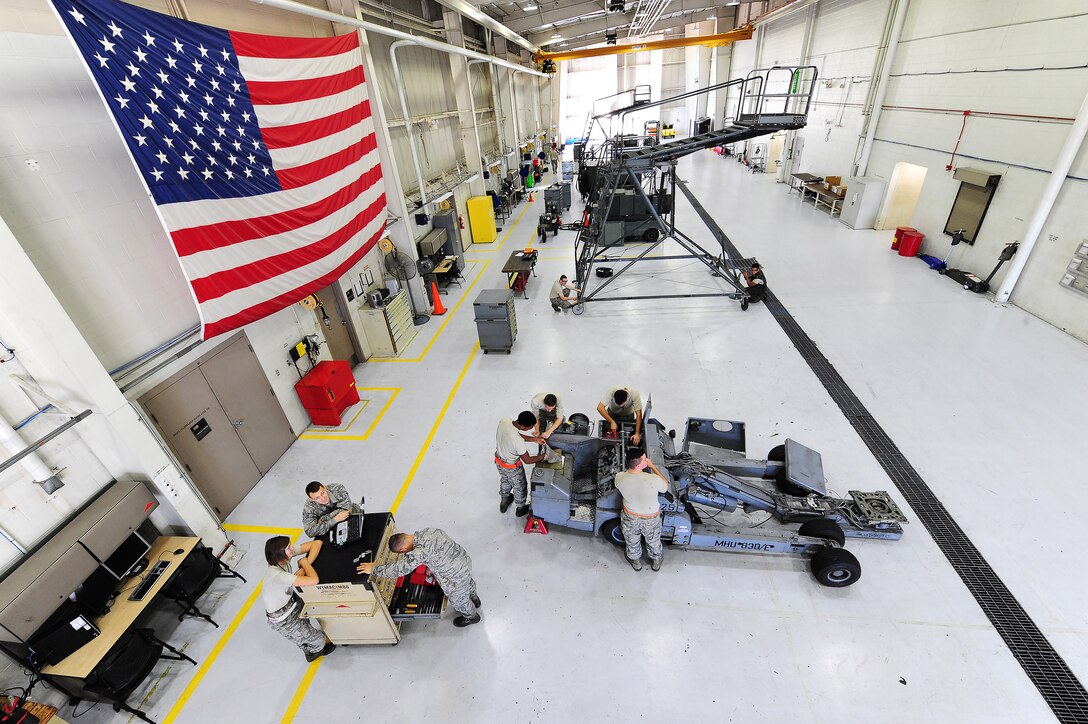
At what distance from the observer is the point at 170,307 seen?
17.9ft

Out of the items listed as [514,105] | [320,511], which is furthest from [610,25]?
[320,511]

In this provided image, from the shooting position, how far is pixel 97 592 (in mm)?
4273

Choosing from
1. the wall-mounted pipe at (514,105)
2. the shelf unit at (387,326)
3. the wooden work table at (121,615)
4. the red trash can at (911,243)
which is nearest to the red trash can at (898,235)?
the red trash can at (911,243)

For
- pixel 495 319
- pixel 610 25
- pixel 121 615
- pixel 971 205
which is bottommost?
pixel 121 615

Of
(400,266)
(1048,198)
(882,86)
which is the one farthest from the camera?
(882,86)

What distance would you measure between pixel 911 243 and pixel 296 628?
1584 cm

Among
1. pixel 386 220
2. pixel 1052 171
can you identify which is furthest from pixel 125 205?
pixel 1052 171

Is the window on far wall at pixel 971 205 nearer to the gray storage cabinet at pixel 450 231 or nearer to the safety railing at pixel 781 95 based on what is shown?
the safety railing at pixel 781 95

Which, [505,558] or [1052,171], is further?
[1052,171]

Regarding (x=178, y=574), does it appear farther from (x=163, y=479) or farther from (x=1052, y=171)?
(x=1052, y=171)

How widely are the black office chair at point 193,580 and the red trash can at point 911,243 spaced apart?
16366mm

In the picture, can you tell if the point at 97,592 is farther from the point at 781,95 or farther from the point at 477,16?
the point at 477,16

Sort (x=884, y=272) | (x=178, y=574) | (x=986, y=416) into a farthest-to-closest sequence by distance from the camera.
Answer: (x=884, y=272) → (x=986, y=416) → (x=178, y=574)

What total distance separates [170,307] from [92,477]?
2.06 metres
